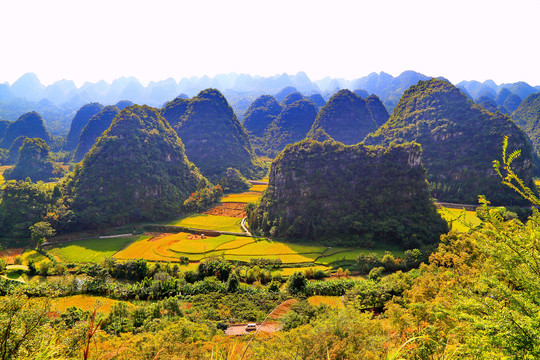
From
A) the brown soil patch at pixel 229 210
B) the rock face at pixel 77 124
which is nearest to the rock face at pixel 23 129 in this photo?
the rock face at pixel 77 124

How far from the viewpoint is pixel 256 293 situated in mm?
28156

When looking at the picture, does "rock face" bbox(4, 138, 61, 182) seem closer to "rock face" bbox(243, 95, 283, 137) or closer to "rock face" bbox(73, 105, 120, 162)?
"rock face" bbox(73, 105, 120, 162)

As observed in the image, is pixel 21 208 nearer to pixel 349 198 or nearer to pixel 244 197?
pixel 244 197

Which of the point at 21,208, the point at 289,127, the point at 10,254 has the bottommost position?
the point at 10,254

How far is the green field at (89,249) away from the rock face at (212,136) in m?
46.3

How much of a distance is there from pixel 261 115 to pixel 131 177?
118610 mm

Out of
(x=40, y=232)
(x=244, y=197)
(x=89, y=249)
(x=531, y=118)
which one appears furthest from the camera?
(x=531, y=118)

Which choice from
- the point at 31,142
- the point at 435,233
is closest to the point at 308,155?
the point at 435,233

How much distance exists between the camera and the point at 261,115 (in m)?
167

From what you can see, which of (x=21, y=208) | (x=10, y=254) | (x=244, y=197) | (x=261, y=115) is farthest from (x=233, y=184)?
(x=261, y=115)

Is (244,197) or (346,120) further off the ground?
(346,120)

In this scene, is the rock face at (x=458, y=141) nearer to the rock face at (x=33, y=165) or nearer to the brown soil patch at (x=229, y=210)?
the brown soil patch at (x=229, y=210)

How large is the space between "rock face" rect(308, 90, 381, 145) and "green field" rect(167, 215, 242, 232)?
74.8 metres

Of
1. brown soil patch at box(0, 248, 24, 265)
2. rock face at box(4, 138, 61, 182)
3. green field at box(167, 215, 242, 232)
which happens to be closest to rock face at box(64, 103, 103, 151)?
rock face at box(4, 138, 61, 182)
